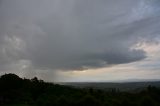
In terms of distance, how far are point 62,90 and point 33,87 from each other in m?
11.7

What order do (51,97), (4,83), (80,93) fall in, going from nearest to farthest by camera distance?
(51,97) < (80,93) < (4,83)

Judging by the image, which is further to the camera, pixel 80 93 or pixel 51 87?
pixel 51 87

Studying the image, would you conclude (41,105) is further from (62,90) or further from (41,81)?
(41,81)

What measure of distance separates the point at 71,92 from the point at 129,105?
32.9 metres

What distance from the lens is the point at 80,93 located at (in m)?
126

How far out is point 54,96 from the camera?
119750mm

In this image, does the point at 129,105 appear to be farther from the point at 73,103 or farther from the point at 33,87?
the point at 33,87

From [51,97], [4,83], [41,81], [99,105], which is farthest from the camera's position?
[41,81]

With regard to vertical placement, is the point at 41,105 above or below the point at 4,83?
below

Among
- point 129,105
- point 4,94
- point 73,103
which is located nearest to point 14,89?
point 4,94

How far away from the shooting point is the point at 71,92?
132 m

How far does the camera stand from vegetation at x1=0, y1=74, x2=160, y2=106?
345 feet

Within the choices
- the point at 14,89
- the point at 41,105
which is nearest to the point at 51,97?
the point at 41,105

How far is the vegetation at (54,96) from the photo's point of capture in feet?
345
